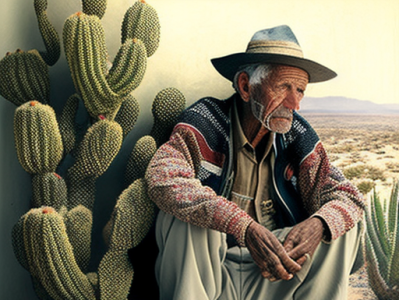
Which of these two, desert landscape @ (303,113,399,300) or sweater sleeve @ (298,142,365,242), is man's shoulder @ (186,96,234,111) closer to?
sweater sleeve @ (298,142,365,242)

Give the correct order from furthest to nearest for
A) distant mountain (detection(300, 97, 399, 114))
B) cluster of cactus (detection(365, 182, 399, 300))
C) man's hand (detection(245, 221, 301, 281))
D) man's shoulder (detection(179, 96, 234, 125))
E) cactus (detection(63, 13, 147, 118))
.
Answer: distant mountain (detection(300, 97, 399, 114)) < cluster of cactus (detection(365, 182, 399, 300)) < man's shoulder (detection(179, 96, 234, 125)) < cactus (detection(63, 13, 147, 118)) < man's hand (detection(245, 221, 301, 281))

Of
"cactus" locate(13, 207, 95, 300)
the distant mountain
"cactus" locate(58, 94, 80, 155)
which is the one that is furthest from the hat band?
"cactus" locate(13, 207, 95, 300)

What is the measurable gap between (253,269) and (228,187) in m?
0.35

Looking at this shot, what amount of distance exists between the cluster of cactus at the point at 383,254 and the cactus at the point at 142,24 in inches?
48.6

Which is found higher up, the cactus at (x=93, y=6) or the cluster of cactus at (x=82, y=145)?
the cactus at (x=93, y=6)

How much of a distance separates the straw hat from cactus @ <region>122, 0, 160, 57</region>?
1.01 feet

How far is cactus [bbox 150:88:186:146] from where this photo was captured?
305cm

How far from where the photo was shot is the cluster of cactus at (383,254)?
10.8 ft

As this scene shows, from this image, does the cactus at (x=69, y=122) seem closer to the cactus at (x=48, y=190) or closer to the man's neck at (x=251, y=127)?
the cactus at (x=48, y=190)

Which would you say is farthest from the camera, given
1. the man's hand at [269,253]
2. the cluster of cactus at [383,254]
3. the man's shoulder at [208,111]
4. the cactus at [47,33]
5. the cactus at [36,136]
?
the cluster of cactus at [383,254]

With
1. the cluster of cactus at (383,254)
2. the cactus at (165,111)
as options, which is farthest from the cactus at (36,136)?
the cluster of cactus at (383,254)

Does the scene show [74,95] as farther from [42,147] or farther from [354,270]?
[354,270]

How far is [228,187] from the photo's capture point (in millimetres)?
2967

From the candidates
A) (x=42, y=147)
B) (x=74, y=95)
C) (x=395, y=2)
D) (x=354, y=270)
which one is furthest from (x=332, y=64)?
→ (x=42, y=147)
